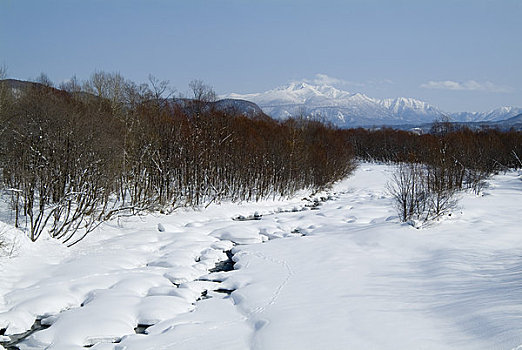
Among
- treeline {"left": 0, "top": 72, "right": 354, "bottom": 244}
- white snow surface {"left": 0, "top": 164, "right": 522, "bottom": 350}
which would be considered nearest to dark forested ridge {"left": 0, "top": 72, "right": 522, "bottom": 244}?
treeline {"left": 0, "top": 72, "right": 354, "bottom": 244}

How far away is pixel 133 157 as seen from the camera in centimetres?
2206

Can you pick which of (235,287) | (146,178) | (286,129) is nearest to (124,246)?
(235,287)

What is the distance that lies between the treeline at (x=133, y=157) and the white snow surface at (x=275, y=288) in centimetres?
166

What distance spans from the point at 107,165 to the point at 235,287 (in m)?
8.22

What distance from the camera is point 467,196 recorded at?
26141 millimetres

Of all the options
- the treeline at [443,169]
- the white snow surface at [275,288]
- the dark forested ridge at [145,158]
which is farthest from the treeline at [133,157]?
the treeline at [443,169]

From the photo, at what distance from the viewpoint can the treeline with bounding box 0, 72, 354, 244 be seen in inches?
554

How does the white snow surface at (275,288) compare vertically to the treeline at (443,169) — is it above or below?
below

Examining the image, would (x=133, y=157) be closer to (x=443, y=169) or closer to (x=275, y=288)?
(x=275, y=288)

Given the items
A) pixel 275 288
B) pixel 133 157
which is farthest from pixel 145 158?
pixel 275 288

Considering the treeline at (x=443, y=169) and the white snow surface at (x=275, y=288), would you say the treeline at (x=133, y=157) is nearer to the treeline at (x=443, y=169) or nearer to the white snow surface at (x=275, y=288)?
the white snow surface at (x=275, y=288)

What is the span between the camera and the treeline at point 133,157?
14.1 meters

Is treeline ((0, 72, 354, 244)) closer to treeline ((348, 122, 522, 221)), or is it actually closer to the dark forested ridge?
the dark forested ridge

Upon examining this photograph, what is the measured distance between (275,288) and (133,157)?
1442cm
